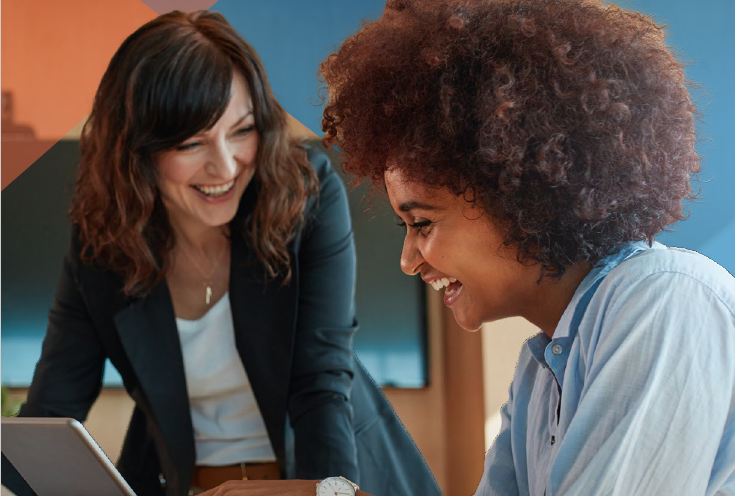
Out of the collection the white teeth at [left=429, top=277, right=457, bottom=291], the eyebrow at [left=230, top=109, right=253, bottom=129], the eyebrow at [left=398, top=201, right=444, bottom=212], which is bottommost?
the white teeth at [left=429, top=277, right=457, bottom=291]

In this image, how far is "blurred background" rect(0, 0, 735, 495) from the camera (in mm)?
2506

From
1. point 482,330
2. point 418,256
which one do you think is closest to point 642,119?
point 418,256

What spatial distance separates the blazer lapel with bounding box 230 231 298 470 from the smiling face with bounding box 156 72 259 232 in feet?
0.41

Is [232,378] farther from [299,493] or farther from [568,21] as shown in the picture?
[568,21]

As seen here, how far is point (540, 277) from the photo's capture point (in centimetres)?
112

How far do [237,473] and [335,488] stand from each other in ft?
1.96

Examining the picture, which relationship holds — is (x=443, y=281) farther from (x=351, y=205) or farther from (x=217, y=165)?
(x=351, y=205)

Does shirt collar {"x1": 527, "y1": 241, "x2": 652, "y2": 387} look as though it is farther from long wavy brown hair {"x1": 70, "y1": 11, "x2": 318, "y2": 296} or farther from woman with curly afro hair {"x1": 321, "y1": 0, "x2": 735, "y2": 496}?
long wavy brown hair {"x1": 70, "y1": 11, "x2": 318, "y2": 296}

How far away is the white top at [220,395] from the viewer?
176 centimetres

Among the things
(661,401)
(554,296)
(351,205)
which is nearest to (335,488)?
(554,296)
